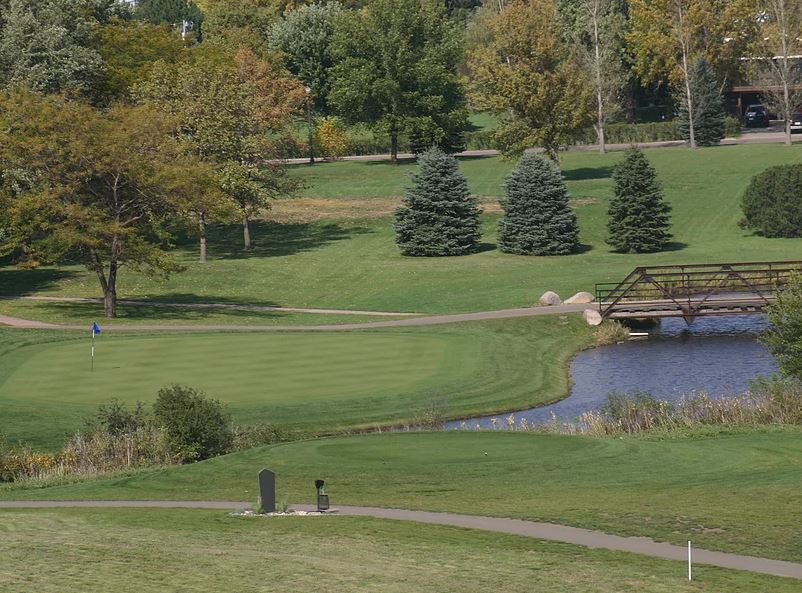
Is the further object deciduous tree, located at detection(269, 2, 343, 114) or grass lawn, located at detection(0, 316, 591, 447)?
deciduous tree, located at detection(269, 2, 343, 114)

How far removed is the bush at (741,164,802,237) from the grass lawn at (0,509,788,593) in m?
65.7

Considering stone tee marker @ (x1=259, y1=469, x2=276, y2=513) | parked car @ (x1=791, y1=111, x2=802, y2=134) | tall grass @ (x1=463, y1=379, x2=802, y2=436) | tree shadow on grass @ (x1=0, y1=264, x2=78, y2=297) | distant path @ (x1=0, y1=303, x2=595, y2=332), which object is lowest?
tall grass @ (x1=463, y1=379, x2=802, y2=436)

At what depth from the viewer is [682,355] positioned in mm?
58469

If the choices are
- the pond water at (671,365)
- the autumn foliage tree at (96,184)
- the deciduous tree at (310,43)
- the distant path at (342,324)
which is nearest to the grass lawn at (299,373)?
the pond water at (671,365)

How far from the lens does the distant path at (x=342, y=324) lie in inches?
2454

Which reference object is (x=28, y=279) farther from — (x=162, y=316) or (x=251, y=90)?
(x=251, y=90)

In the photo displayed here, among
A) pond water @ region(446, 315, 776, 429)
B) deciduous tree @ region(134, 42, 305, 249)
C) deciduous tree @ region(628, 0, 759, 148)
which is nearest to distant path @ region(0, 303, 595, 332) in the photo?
pond water @ region(446, 315, 776, 429)

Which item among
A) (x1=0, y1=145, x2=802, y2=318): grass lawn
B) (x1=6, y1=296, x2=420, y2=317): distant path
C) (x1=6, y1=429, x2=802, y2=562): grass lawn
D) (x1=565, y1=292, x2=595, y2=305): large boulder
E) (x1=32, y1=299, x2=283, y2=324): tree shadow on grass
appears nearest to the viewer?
(x1=6, y1=429, x2=802, y2=562): grass lawn

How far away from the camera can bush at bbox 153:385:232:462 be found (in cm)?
3650

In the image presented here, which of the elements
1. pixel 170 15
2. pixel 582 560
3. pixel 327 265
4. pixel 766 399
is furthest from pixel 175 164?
pixel 170 15

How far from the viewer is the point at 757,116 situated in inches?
5645

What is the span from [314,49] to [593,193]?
172 feet

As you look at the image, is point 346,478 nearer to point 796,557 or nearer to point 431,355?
point 796,557

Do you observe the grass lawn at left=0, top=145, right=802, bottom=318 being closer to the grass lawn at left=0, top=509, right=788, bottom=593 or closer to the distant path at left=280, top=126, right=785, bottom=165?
the distant path at left=280, top=126, right=785, bottom=165
